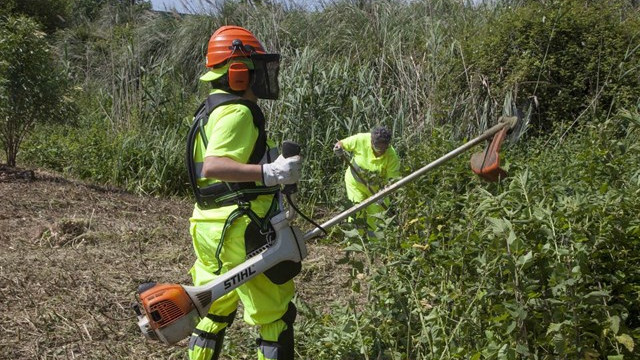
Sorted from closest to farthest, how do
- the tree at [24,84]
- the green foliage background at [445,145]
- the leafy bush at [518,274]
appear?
the leafy bush at [518,274] → the green foliage background at [445,145] → the tree at [24,84]

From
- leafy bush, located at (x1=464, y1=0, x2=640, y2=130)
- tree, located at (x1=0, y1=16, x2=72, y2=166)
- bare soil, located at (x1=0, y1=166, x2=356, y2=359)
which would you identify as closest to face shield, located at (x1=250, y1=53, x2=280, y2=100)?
bare soil, located at (x1=0, y1=166, x2=356, y2=359)

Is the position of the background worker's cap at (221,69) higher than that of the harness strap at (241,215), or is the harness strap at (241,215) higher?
the background worker's cap at (221,69)

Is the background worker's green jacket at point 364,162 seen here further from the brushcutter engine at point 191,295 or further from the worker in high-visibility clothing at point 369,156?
the brushcutter engine at point 191,295

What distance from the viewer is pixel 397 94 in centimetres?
943

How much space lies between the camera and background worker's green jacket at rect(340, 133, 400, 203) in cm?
717

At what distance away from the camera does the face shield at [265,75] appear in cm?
350

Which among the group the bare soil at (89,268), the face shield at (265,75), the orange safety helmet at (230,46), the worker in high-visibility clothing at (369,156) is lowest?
the bare soil at (89,268)

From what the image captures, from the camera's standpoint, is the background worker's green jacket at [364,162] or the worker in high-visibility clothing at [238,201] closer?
the worker in high-visibility clothing at [238,201]

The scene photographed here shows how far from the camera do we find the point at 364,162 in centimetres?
746

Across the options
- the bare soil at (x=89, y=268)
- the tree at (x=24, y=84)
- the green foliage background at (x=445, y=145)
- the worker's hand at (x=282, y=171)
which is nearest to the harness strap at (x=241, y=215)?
the worker's hand at (x=282, y=171)

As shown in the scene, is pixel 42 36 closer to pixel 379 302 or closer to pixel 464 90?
pixel 464 90

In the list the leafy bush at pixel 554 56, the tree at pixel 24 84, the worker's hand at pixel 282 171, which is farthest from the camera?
the tree at pixel 24 84

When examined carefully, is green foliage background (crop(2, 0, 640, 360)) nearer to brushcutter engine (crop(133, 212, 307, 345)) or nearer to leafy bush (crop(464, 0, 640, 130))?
leafy bush (crop(464, 0, 640, 130))

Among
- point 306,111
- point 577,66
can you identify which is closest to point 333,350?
point 306,111
